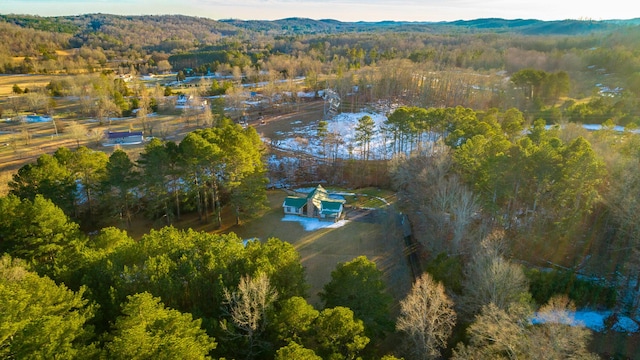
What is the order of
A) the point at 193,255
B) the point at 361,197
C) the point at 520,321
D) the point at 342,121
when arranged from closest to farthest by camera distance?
the point at 520,321, the point at 193,255, the point at 361,197, the point at 342,121

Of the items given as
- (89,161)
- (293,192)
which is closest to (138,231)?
(89,161)

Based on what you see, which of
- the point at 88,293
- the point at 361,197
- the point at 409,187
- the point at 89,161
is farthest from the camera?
the point at 361,197

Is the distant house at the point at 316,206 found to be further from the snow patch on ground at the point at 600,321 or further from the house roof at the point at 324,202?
the snow patch on ground at the point at 600,321

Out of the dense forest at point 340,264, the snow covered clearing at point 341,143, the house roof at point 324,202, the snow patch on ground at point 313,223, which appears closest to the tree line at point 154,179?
A: the dense forest at point 340,264

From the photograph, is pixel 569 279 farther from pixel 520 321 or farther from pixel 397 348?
pixel 397 348

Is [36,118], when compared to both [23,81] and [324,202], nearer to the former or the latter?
[23,81]

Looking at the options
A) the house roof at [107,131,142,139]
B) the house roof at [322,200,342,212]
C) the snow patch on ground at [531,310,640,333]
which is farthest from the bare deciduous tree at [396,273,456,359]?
the house roof at [107,131,142,139]

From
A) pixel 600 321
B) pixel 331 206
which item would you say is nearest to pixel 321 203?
pixel 331 206
